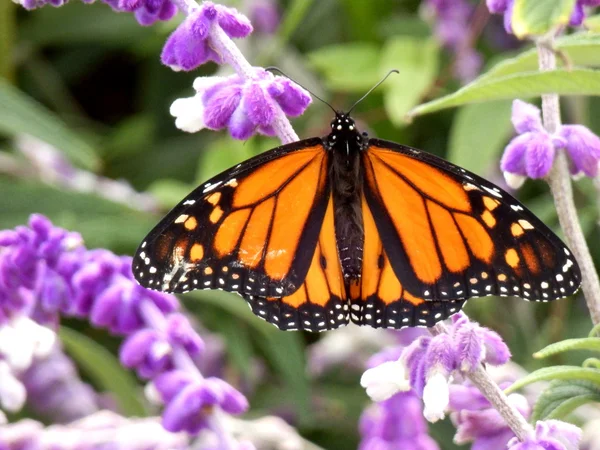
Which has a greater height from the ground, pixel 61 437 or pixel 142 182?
pixel 142 182

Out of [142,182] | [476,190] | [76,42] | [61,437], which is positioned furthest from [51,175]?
[476,190]

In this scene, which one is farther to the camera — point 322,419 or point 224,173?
point 322,419

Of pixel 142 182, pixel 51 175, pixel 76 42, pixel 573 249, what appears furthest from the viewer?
pixel 76 42

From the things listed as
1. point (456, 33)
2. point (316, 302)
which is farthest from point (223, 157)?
point (316, 302)

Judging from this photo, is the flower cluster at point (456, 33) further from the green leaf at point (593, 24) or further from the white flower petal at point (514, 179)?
the white flower petal at point (514, 179)

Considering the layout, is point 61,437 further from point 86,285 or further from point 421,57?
point 421,57

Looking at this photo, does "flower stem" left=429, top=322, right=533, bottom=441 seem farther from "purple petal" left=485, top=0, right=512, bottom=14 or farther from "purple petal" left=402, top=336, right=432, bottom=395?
"purple petal" left=485, top=0, right=512, bottom=14

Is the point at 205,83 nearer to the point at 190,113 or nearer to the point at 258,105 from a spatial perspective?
the point at 190,113
